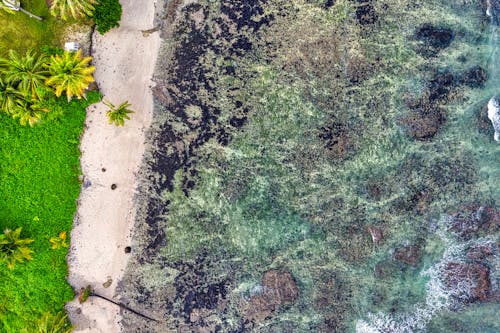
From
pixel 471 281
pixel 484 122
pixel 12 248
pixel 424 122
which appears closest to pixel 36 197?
pixel 12 248

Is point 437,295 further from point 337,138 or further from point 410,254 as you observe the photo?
point 337,138

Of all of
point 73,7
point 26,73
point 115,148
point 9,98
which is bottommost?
point 115,148

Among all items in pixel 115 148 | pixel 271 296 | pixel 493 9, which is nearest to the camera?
pixel 493 9

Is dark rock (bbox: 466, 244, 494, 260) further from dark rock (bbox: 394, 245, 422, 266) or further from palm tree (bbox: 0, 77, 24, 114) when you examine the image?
palm tree (bbox: 0, 77, 24, 114)

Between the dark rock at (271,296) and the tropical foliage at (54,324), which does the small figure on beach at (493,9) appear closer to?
the dark rock at (271,296)

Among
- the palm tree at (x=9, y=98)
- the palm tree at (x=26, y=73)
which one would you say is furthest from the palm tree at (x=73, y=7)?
the palm tree at (x=9, y=98)

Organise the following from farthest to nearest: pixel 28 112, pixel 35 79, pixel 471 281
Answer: pixel 471 281 < pixel 28 112 < pixel 35 79

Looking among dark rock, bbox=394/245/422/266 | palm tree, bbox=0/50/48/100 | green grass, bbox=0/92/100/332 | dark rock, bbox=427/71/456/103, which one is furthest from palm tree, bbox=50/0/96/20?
dark rock, bbox=394/245/422/266

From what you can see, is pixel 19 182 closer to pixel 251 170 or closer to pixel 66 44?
pixel 66 44
